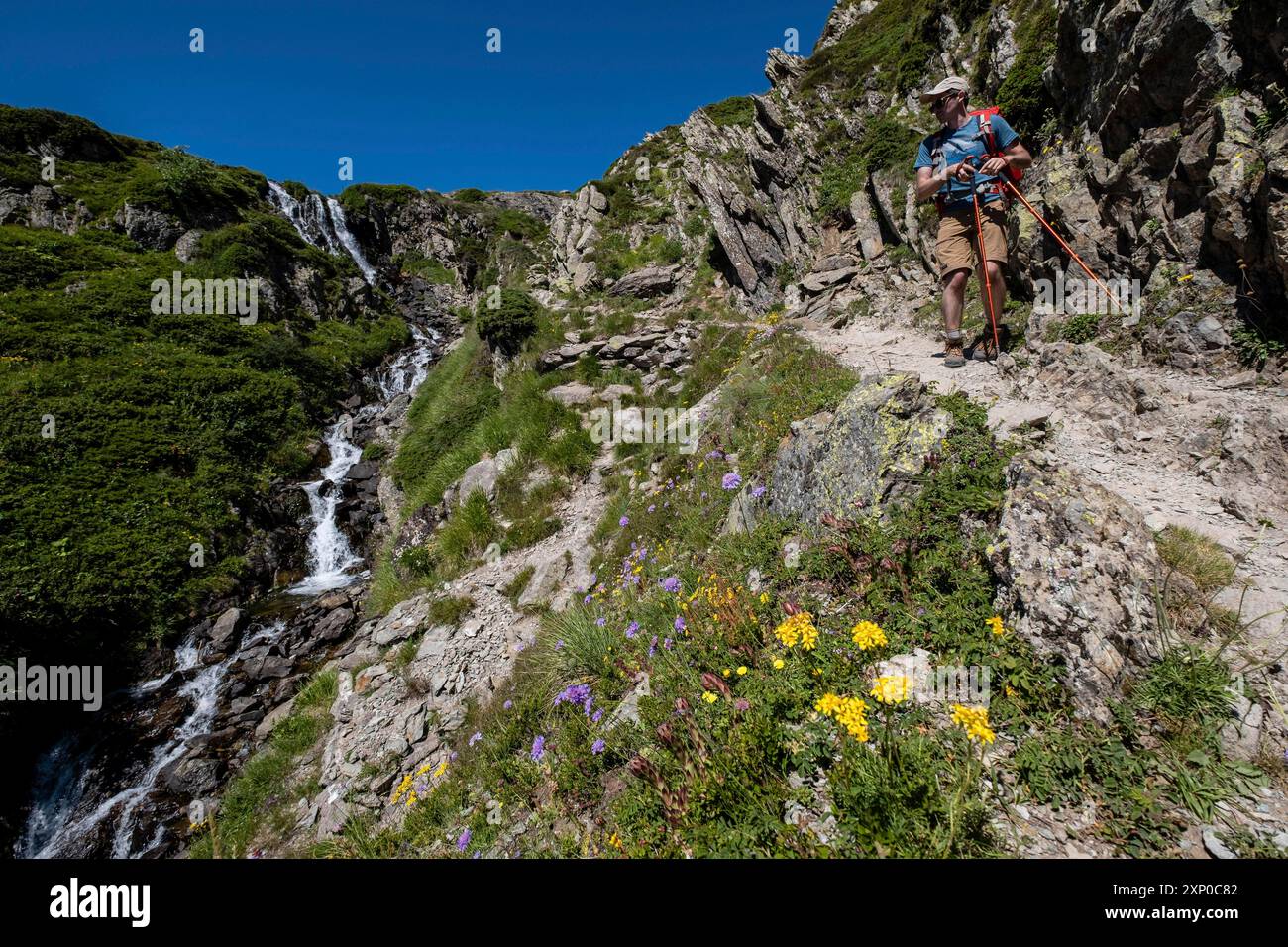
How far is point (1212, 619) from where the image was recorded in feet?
7.73

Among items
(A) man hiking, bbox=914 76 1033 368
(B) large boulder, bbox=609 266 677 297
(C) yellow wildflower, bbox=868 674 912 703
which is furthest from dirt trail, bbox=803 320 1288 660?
(B) large boulder, bbox=609 266 677 297

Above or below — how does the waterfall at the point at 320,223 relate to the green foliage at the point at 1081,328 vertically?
above

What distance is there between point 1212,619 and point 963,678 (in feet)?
4.06

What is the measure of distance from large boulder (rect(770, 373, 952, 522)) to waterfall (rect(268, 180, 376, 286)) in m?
42.0

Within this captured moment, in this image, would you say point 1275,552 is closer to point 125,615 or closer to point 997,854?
point 997,854

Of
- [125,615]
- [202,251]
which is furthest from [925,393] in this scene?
[202,251]

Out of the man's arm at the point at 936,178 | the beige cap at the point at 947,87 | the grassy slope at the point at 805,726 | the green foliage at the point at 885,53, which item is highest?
the green foliage at the point at 885,53

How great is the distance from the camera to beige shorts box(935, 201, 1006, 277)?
5.77 metres

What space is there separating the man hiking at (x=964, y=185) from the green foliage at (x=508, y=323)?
11964mm

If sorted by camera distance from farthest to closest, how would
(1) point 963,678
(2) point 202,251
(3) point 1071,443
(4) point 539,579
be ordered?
(2) point 202,251 < (4) point 539,579 < (3) point 1071,443 < (1) point 963,678

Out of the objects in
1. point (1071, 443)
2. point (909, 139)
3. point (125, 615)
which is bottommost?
point (125, 615)

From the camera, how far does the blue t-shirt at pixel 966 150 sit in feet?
18.8

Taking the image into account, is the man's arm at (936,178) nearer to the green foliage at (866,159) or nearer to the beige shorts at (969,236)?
the beige shorts at (969,236)

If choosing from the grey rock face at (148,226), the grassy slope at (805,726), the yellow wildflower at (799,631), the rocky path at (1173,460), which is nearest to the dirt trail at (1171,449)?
the rocky path at (1173,460)
